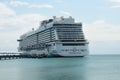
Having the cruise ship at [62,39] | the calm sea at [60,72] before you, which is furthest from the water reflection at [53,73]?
the cruise ship at [62,39]

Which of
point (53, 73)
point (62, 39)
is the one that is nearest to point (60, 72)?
point (53, 73)

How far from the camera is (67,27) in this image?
4587 inches

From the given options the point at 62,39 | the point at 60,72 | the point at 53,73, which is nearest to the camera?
the point at 53,73

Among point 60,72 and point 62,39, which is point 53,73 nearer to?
point 60,72

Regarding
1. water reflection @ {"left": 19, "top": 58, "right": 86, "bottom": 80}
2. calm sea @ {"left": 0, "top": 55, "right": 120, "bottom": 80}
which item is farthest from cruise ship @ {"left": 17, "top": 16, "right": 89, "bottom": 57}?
water reflection @ {"left": 19, "top": 58, "right": 86, "bottom": 80}

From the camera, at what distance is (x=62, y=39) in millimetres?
112062

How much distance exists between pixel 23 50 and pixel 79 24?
60439 millimetres

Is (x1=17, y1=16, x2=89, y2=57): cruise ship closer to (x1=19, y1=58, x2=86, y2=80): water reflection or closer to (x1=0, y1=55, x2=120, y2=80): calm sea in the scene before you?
(x1=0, y1=55, x2=120, y2=80): calm sea

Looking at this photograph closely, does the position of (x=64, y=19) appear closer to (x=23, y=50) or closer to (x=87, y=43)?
(x=87, y=43)

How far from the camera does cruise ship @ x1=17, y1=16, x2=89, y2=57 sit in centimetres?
10981

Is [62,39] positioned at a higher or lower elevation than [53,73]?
higher

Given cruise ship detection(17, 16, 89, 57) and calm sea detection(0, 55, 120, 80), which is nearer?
calm sea detection(0, 55, 120, 80)

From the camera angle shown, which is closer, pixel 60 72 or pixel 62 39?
pixel 60 72

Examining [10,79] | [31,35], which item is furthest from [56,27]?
[10,79]
